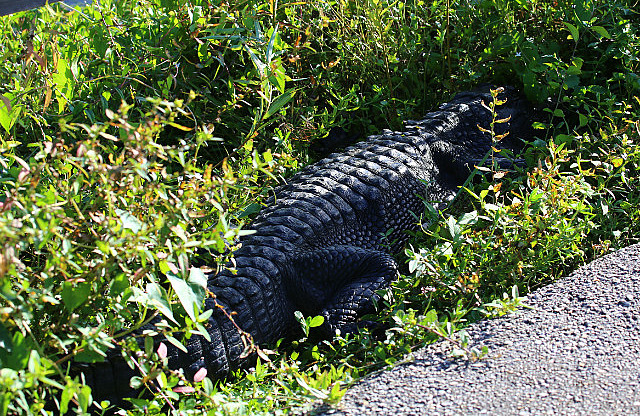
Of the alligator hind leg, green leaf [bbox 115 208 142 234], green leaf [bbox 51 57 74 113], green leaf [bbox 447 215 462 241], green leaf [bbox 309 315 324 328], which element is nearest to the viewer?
green leaf [bbox 115 208 142 234]

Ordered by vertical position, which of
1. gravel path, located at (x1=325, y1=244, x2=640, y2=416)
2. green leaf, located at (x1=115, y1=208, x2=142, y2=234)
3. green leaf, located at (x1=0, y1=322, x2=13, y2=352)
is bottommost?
gravel path, located at (x1=325, y1=244, x2=640, y2=416)

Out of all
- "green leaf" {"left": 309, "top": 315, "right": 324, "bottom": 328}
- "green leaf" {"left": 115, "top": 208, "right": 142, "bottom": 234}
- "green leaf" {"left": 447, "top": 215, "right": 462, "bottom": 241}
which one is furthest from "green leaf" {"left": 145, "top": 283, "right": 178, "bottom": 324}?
"green leaf" {"left": 447, "top": 215, "right": 462, "bottom": 241}

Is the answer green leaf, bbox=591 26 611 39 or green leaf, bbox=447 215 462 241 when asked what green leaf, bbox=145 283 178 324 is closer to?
green leaf, bbox=447 215 462 241

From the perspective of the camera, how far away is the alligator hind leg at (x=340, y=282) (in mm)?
2939

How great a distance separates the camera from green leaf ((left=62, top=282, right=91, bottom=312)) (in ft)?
6.35

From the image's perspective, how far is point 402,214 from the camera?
11.6ft

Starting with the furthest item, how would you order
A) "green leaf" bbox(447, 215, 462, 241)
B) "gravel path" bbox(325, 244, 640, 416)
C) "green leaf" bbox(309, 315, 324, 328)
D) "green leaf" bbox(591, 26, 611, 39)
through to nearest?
"green leaf" bbox(591, 26, 611, 39) < "green leaf" bbox(447, 215, 462, 241) < "green leaf" bbox(309, 315, 324, 328) < "gravel path" bbox(325, 244, 640, 416)

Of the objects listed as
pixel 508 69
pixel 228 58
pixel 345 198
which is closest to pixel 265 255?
pixel 345 198

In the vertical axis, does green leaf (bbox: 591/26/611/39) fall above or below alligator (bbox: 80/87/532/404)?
above

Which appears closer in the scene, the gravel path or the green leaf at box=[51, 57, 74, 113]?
the gravel path

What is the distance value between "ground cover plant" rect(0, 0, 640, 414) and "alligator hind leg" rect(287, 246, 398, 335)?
11cm

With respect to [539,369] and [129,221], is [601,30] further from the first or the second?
[129,221]

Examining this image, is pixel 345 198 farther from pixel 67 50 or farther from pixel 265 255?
pixel 67 50

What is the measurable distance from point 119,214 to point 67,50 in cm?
236
